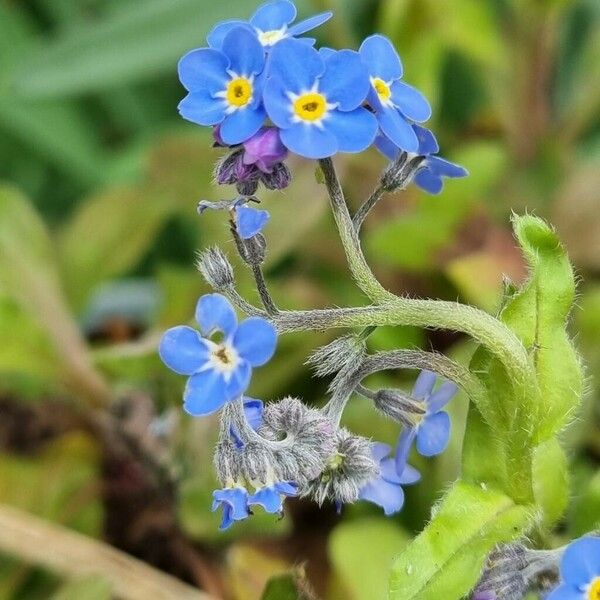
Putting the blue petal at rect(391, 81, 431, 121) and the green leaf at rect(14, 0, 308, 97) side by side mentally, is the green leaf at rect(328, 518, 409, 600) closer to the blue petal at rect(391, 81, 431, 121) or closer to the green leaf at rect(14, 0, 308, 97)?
the blue petal at rect(391, 81, 431, 121)

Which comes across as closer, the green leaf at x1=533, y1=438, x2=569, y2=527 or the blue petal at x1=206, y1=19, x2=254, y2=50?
the blue petal at x1=206, y1=19, x2=254, y2=50

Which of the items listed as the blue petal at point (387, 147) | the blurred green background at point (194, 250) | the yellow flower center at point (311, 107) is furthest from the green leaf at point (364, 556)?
the yellow flower center at point (311, 107)

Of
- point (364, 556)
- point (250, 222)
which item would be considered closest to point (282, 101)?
point (250, 222)

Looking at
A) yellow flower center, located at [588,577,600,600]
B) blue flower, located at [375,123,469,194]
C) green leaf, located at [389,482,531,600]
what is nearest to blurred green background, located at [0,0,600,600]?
green leaf, located at [389,482,531,600]

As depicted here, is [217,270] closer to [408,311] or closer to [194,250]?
[408,311]

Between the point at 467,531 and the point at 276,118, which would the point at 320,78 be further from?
the point at 467,531

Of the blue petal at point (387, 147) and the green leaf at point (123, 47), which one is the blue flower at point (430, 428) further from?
the green leaf at point (123, 47)
